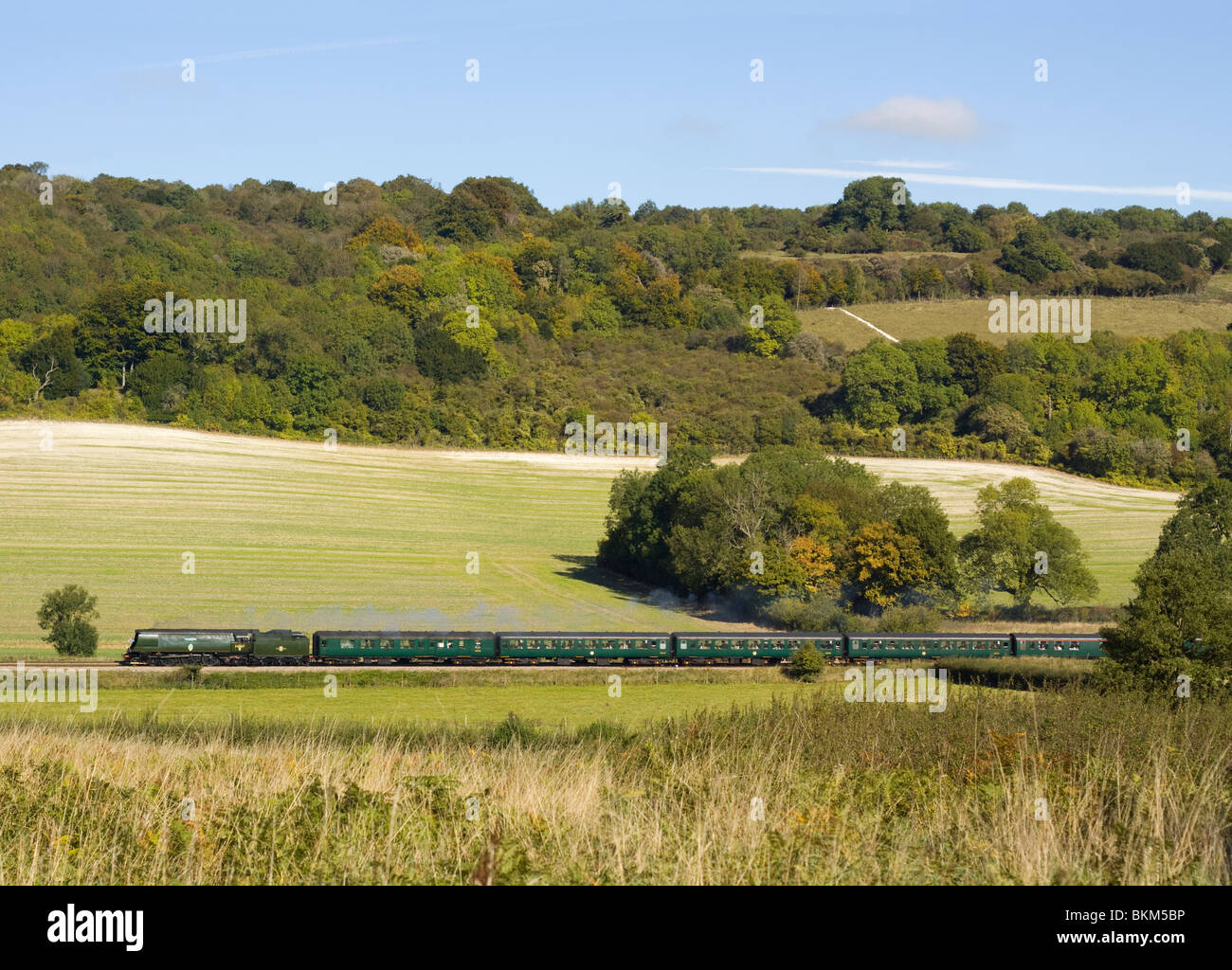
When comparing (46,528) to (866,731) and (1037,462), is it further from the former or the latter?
(1037,462)

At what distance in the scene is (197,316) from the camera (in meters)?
144

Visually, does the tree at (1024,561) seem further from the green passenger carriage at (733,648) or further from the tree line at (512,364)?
the tree line at (512,364)

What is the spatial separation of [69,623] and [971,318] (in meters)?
147

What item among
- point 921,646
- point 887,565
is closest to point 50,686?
point 921,646

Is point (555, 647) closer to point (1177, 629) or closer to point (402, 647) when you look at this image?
point (402, 647)

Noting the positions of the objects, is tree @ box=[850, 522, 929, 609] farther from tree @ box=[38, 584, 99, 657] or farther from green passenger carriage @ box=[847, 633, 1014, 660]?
tree @ box=[38, 584, 99, 657]

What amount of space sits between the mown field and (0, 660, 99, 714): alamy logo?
2706cm

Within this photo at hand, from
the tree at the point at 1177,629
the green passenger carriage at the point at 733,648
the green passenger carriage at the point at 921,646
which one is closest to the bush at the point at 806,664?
the green passenger carriage at the point at 733,648

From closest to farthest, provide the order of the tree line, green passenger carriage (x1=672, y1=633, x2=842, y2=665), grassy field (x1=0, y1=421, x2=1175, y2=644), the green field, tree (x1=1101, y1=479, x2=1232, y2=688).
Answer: tree (x1=1101, y1=479, x2=1232, y2=688) → the green field → green passenger carriage (x1=672, y1=633, x2=842, y2=665) → grassy field (x1=0, y1=421, x2=1175, y2=644) → the tree line
